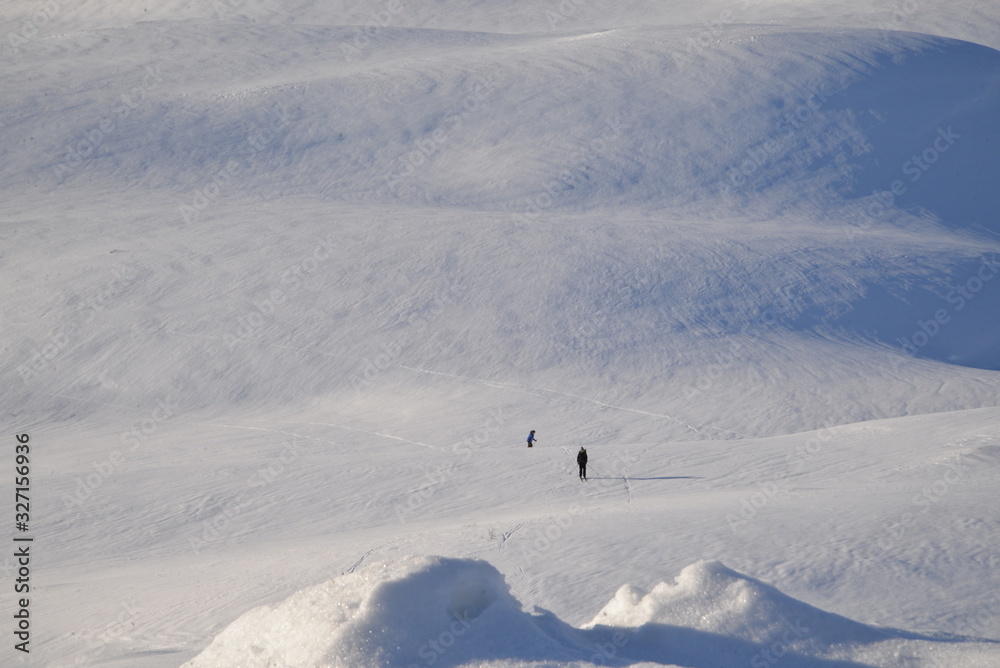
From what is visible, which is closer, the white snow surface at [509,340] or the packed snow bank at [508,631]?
the packed snow bank at [508,631]

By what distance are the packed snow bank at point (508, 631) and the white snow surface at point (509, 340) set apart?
0.04 metres

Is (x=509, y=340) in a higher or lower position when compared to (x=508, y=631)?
lower

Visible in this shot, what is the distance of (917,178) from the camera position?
44.8m

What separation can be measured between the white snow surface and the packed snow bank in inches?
1.7

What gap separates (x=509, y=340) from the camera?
3194cm

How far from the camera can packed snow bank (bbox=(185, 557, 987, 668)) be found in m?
8.29

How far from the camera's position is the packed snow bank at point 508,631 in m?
8.29

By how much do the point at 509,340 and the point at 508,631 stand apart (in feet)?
76.9

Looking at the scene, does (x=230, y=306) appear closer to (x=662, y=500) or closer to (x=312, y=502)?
(x=312, y=502)

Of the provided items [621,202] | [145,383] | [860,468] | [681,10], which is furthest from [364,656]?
[681,10]

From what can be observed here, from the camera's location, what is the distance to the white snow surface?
40.0 ft

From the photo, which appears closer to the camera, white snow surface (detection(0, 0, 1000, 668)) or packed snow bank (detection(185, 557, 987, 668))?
packed snow bank (detection(185, 557, 987, 668))

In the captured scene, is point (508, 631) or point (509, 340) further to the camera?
point (509, 340)

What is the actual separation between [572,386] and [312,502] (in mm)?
11442
